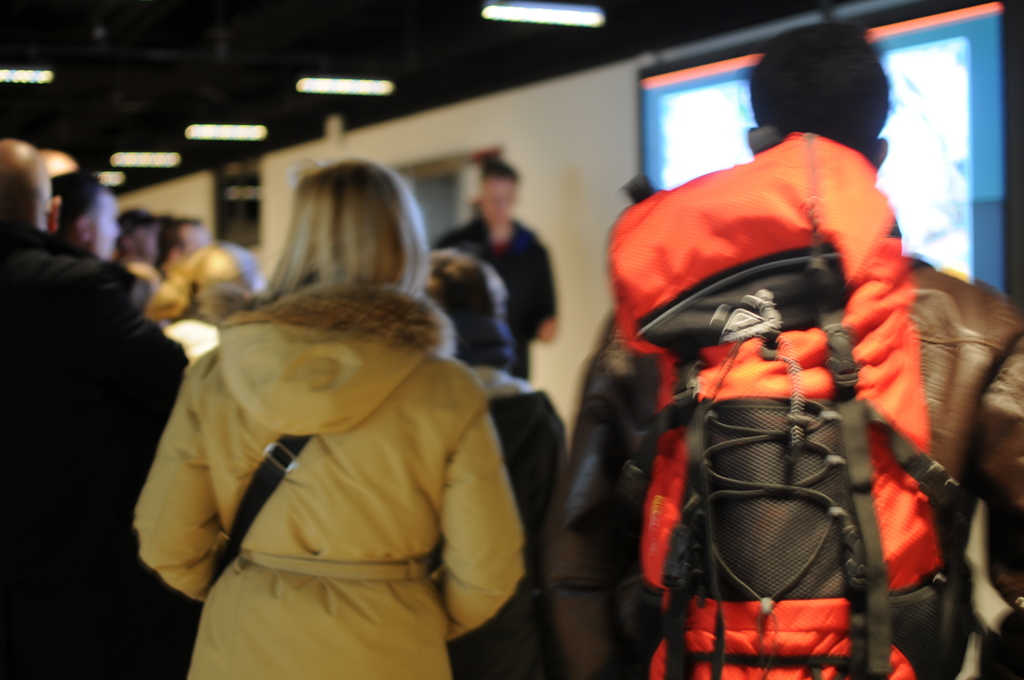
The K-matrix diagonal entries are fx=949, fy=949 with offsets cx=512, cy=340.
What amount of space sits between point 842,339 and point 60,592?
1.91m

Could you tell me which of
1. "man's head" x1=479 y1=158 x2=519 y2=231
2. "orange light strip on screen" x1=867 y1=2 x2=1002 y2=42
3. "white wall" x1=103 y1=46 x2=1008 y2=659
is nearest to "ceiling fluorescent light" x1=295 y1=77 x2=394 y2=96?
"white wall" x1=103 y1=46 x2=1008 y2=659

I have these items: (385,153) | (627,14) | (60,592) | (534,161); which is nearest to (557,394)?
(534,161)

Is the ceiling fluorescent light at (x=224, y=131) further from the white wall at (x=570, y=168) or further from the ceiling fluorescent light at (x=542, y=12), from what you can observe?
the ceiling fluorescent light at (x=542, y=12)

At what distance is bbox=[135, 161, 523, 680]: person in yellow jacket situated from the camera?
1.55 metres

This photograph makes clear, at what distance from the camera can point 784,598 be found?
0.99m

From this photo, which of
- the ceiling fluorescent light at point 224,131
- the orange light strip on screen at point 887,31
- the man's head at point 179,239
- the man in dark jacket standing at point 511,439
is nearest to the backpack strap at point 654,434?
the man in dark jacket standing at point 511,439

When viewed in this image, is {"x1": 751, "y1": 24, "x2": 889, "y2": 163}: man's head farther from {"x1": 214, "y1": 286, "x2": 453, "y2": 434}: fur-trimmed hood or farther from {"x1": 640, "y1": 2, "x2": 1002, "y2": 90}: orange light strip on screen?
{"x1": 640, "y1": 2, "x2": 1002, "y2": 90}: orange light strip on screen

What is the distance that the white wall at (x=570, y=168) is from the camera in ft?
20.5

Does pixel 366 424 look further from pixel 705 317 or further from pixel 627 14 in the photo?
pixel 627 14

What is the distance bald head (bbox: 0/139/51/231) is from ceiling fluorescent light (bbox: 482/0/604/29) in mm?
3527

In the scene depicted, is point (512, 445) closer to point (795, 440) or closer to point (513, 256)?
point (795, 440)

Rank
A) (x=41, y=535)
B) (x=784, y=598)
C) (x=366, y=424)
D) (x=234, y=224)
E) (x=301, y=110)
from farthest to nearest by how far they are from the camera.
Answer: (x=234, y=224) → (x=301, y=110) → (x=41, y=535) → (x=366, y=424) → (x=784, y=598)

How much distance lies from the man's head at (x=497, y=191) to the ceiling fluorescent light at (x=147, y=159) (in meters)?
8.97

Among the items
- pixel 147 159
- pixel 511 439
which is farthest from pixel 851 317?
pixel 147 159
